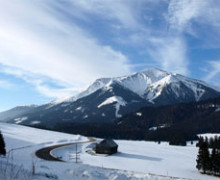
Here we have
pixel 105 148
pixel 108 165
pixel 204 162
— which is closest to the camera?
pixel 108 165

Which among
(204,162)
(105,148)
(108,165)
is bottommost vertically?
(108,165)

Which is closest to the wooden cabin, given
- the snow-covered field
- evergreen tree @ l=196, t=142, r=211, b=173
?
the snow-covered field

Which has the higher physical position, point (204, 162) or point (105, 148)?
point (105, 148)

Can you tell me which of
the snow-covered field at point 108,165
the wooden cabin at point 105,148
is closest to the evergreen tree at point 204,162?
the snow-covered field at point 108,165

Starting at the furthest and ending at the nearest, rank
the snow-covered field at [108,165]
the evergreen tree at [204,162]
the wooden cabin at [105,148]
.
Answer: the wooden cabin at [105,148]
the evergreen tree at [204,162]
the snow-covered field at [108,165]

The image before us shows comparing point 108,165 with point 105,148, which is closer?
point 108,165

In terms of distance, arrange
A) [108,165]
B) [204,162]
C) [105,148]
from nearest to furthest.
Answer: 1. [108,165]
2. [204,162]
3. [105,148]

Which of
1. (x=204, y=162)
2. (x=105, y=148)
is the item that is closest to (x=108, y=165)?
(x=204, y=162)

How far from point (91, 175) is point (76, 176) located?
144 centimetres

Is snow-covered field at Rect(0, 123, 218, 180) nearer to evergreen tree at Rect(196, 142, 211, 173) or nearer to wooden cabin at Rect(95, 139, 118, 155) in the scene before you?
evergreen tree at Rect(196, 142, 211, 173)

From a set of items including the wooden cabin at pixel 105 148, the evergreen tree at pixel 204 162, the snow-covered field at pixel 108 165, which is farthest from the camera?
the wooden cabin at pixel 105 148

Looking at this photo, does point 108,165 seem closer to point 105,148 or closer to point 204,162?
point 204,162

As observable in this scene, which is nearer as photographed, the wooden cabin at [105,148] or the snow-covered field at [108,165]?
the snow-covered field at [108,165]

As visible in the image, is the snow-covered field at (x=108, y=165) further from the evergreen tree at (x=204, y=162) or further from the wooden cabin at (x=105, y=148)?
the wooden cabin at (x=105, y=148)
